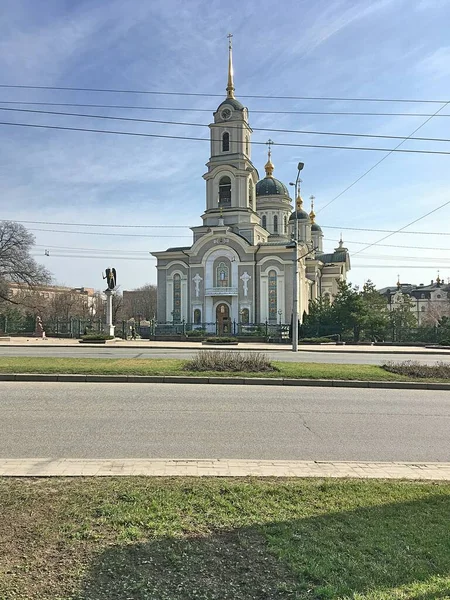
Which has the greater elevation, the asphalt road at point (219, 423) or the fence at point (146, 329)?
the fence at point (146, 329)

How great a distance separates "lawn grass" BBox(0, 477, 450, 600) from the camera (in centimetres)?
288

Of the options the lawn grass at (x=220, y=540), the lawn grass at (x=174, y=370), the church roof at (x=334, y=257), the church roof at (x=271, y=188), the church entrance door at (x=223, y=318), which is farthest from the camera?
the church roof at (x=334, y=257)

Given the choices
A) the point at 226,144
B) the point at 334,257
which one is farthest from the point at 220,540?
the point at 334,257

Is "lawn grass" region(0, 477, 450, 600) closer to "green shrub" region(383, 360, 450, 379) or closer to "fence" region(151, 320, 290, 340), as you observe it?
"green shrub" region(383, 360, 450, 379)

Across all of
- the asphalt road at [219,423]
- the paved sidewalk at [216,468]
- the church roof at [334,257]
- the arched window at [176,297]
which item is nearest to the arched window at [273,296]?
the arched window at [176,297]

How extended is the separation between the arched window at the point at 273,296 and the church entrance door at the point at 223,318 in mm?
4728

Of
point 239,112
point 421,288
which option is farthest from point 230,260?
point 421,288

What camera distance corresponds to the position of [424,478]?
5.42 metres

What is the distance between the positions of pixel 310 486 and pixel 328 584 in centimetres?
197

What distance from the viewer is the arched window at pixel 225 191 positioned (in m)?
53.8

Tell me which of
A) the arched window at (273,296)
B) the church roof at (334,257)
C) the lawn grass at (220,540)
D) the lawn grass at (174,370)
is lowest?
the lawn grass at (220,540)

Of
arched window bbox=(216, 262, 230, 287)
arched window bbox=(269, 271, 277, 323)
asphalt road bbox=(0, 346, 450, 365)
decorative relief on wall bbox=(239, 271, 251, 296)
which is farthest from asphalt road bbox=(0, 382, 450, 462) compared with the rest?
arched window bbox=(216, 262, 230, 287)

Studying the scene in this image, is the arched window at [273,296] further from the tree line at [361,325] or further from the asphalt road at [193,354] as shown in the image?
the asphalt road at [193,354]

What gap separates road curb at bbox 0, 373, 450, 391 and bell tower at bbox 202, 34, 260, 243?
40.2 meters
